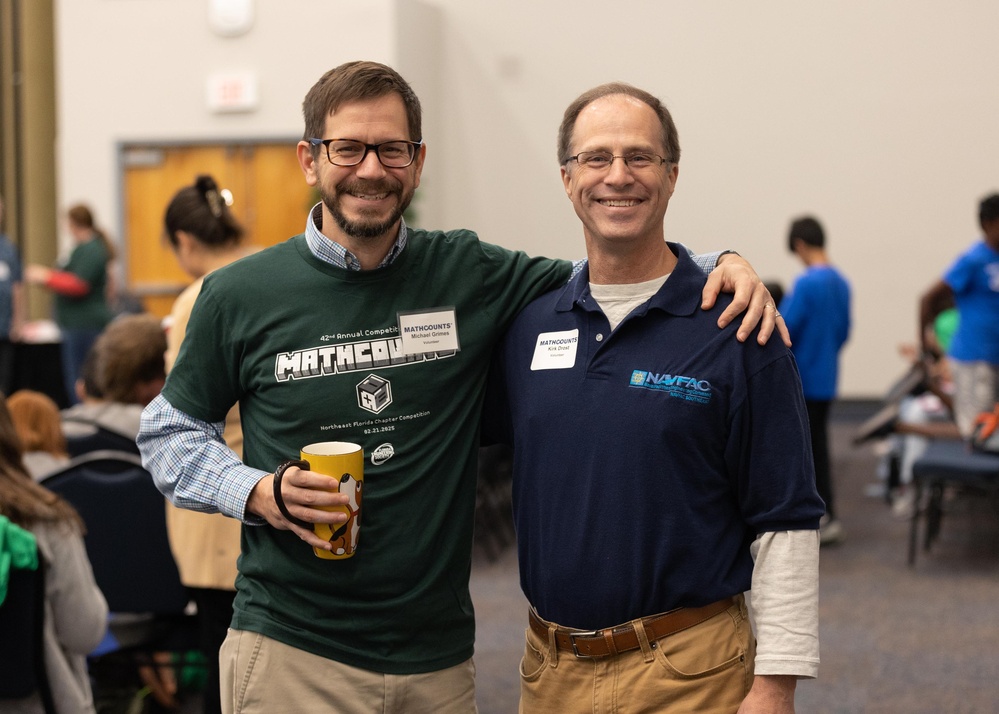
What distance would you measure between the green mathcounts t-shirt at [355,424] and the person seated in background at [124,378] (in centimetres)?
185

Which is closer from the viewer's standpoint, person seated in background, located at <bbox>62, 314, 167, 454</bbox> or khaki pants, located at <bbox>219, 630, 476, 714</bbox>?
khaki pants, located at <bbox>219, 630, 476, 714</bbox>

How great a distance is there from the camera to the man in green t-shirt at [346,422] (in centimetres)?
169

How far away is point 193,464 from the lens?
1715mm

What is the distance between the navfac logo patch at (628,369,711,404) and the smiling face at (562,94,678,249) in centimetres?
22

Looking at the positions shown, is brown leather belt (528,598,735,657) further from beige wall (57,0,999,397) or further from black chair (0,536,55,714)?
beige wall (57,0,999,397)

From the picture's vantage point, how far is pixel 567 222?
9547 millimetres

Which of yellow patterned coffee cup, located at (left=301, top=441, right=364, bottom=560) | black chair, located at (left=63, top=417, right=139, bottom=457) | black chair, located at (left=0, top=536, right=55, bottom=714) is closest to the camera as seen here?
yellow patterned coffee cup, located at (left=301, top=441, right=364, bottom=560)

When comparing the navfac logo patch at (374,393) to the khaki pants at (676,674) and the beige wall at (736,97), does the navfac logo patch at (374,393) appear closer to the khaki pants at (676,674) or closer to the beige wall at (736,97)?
the khaki pants at (676,674)

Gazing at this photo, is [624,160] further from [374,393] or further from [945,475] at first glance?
[945,475]

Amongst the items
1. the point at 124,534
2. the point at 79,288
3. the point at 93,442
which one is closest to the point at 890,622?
the point at 124,534

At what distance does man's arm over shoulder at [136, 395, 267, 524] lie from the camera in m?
1.68

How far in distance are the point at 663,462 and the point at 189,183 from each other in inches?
347

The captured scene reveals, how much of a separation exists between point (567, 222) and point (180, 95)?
141 inches

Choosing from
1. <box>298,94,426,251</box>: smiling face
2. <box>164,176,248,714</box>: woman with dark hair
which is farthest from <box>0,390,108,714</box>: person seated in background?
<box>298,94,426,251</box>: smiling face
